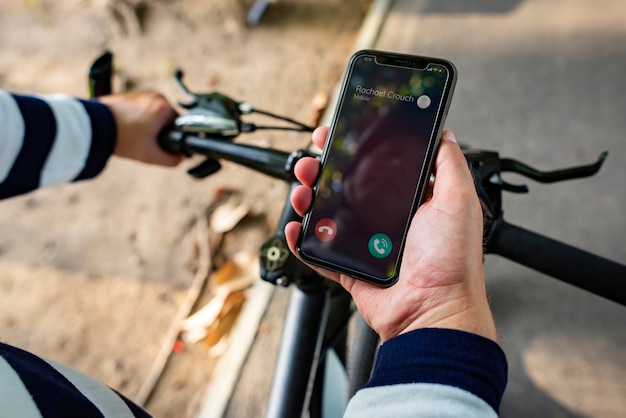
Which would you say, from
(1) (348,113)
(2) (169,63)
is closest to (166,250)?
(2) (169,63)

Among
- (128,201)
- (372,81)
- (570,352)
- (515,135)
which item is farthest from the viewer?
(128,201)

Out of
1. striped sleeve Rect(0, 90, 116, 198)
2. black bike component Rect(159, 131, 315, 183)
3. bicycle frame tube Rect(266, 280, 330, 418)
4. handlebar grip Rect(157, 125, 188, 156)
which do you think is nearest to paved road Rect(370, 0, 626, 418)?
bicycle frame tube Rect(266, 280, 330, 418)

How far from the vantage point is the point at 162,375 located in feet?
4.85

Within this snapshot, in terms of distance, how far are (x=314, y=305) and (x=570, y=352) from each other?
2.68 feet

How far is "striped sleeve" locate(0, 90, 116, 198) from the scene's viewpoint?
2.73 feet

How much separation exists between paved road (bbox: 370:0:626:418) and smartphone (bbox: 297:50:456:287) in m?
0.54

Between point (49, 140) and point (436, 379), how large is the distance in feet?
2.51

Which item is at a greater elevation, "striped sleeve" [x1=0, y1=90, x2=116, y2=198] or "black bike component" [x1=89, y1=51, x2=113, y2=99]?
"black bike component" [x1=89, y1=51, x2=113, y2=99]

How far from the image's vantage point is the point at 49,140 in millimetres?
866

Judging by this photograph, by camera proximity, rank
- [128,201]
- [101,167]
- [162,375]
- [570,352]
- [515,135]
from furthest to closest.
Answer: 1. [128,201]
2. [515,135]
3. [162,375]
4. [570,352]
5. [101,167]

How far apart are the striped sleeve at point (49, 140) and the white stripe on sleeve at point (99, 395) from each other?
46cm

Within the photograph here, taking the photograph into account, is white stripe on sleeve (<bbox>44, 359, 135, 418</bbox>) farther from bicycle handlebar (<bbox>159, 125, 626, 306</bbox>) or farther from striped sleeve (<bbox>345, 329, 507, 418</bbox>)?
bicycle handlebar (<bbox>159, 125, 626, 306</bbox>)

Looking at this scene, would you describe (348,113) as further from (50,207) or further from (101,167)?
(50,207)

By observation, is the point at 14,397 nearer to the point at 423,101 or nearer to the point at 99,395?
the point at 99,395
